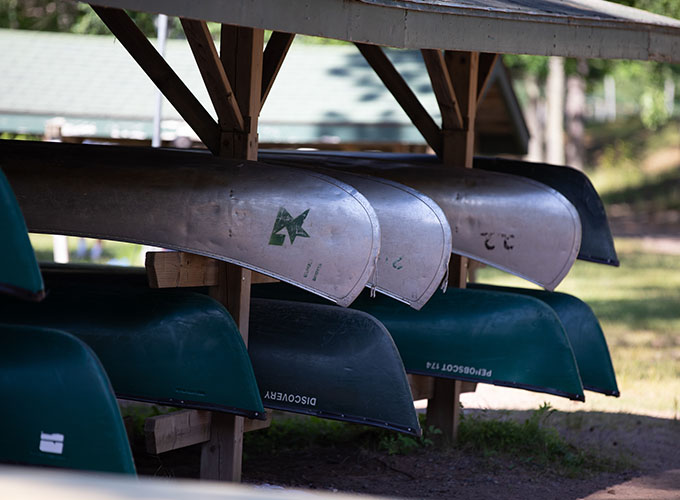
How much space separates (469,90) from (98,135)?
8.60 meters

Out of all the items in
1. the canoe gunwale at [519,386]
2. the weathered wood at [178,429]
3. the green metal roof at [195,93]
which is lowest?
Result: the weathered wood at [178,429]

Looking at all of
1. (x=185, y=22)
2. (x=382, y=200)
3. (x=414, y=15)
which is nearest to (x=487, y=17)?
(x=414, y=15)

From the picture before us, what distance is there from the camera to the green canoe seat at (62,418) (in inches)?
138

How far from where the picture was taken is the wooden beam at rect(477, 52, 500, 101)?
6660 mm

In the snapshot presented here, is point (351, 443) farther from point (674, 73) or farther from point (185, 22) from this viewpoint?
point (674, 73)

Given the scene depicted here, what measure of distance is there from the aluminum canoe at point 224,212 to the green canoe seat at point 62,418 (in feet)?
3.95

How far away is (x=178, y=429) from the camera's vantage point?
472 centimetres

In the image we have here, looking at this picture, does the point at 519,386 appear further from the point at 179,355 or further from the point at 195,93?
the point at 195,93

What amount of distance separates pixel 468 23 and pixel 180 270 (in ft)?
6.35

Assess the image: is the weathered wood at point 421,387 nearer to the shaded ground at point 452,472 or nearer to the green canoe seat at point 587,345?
the shaded ground at point 452,472

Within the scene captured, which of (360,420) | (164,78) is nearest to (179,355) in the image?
(360,420)

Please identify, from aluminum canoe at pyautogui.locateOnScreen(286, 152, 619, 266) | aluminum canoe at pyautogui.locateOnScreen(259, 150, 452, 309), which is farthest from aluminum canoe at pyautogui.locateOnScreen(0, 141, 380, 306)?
aluminum canoe at pyautogui.locateOnScreen(286, 152, 619, 266)

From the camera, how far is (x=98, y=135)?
1379 centimetres

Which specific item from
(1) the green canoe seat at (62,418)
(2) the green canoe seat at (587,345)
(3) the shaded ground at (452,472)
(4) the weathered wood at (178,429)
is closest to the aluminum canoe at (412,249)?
(4) the weathered wood at (178,429)
